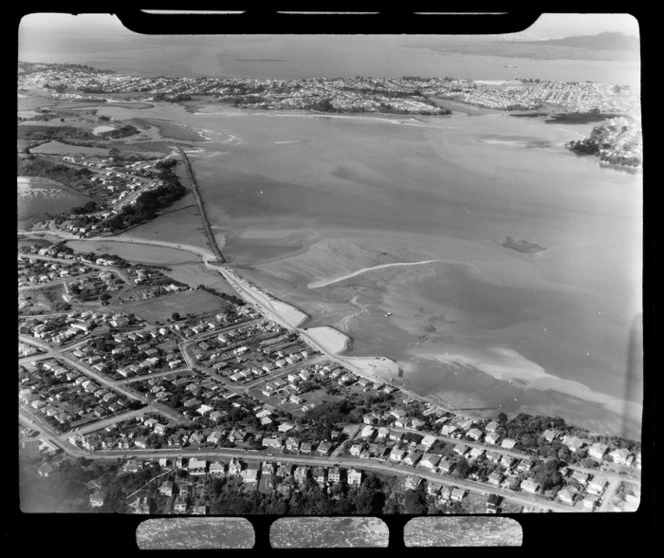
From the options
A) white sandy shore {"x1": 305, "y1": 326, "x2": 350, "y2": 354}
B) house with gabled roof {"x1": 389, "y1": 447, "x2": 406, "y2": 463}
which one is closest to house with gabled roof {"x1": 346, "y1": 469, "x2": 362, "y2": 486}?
house with gabled roof {"x1": 389, "y1": 447, "x2": 406, "y2": 463}

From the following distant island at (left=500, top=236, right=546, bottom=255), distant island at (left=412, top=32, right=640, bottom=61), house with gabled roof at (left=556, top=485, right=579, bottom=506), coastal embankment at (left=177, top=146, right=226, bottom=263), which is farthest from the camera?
coastal embankment at (left=177, top=146, right=226, bottom=263)

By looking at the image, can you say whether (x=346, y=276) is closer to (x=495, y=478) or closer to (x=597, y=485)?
(x=495, y=478)

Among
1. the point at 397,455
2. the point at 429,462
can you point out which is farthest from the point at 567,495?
the point at 397,455

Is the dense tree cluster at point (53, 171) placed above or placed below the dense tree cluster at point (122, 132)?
below

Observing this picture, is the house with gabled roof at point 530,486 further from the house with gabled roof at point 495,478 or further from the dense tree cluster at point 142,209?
the dense tree cluster at point 142,209

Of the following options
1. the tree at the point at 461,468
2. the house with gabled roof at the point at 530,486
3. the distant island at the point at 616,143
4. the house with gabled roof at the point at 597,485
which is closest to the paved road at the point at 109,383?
the tree at the point at 461,468

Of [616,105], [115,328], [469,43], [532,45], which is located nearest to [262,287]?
[115,328]

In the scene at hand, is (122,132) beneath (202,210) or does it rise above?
above

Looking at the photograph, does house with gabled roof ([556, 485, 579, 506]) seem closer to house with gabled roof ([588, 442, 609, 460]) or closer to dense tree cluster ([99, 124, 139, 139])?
house with gabled roof ([588, 442, 609, 460])

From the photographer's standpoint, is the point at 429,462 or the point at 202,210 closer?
the point at 429,462
